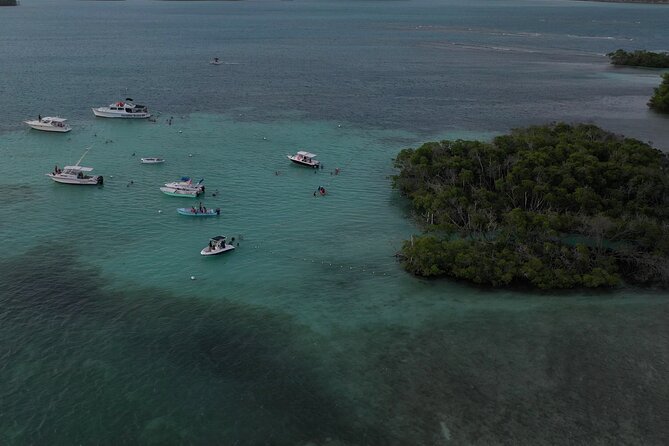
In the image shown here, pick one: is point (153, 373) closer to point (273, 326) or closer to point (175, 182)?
point (273, 326)

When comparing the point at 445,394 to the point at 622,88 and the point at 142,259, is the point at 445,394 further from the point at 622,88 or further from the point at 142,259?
the point at 622,88

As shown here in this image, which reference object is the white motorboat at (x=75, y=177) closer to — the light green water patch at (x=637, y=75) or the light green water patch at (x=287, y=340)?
the light green water patch at (x=287, y=340)

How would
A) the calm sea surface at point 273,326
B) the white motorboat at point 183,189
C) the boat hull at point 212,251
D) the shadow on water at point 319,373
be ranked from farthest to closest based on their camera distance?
the white motorboat at point 183,189 < the boat hull at point 212,251 < the calm sea surface at point 273,326 < the shadow on water at point 319,373

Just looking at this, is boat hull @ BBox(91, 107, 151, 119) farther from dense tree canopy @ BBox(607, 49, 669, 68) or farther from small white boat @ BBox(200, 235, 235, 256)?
dense tree canopy @ BBox(607, 49, 669, 68)

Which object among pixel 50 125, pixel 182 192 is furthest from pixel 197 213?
pixel 50 125

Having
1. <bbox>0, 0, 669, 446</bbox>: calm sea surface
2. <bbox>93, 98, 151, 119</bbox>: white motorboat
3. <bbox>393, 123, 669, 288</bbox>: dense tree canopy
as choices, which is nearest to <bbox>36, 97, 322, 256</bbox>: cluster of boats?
<bbox>0, 0, 669, 446</bbox>: calm sea surface

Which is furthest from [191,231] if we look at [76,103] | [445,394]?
[76,103]

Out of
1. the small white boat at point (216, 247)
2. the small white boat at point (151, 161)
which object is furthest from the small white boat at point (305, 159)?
A: the small white boat at point (216, 247)
